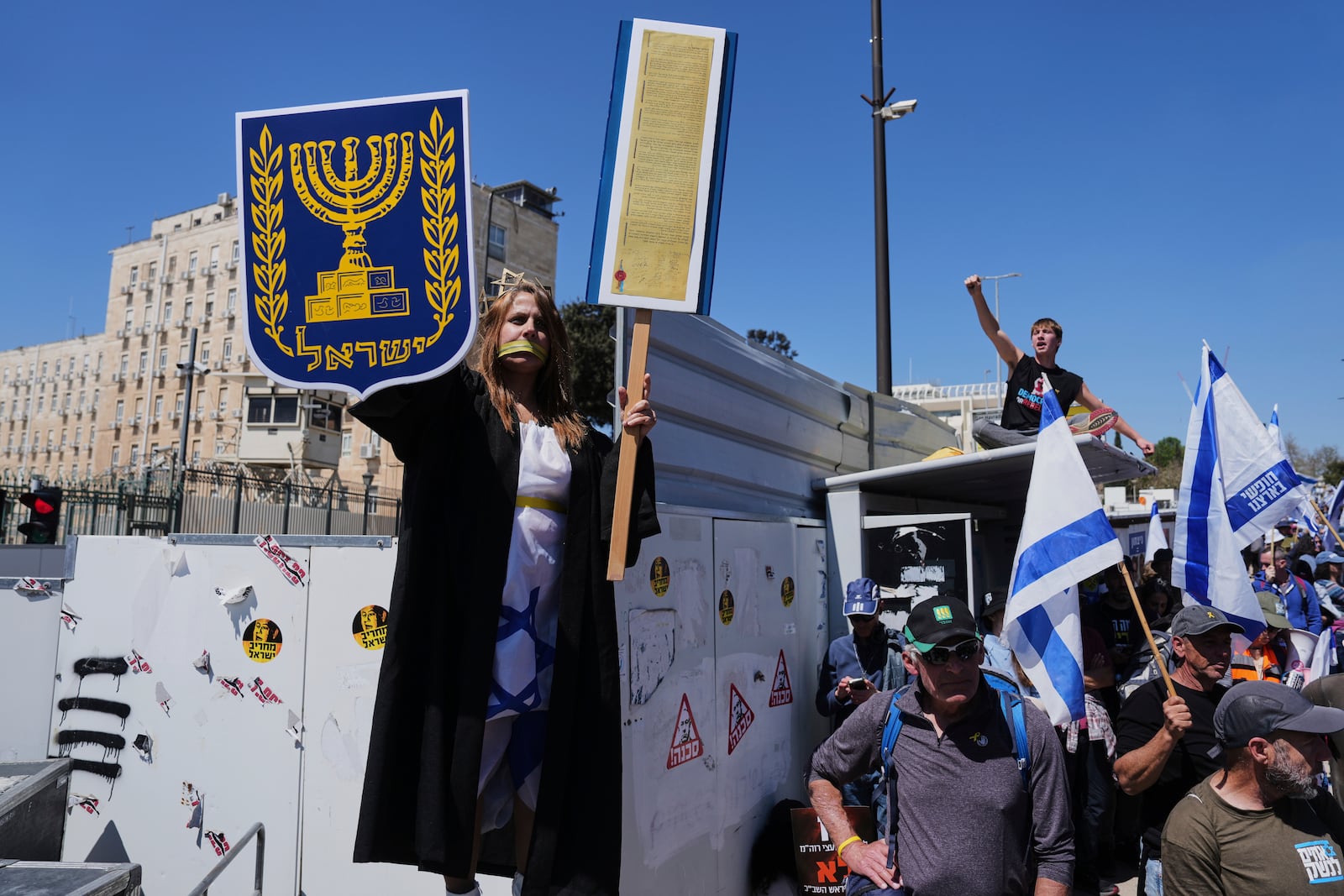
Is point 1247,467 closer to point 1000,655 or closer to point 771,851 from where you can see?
point 1000,655

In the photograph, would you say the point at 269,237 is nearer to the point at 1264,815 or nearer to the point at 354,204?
the point at 354,204

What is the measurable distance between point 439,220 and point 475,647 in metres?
1.09

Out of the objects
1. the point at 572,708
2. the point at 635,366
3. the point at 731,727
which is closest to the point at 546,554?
the point at 572,708

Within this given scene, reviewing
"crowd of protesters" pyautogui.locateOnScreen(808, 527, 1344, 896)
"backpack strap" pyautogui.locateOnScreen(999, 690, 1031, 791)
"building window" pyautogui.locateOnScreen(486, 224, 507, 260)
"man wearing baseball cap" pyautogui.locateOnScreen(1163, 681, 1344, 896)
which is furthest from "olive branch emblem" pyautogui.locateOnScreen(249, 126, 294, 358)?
"building window" pyautogui.locateOnScreen(486, 224, 507, 260)

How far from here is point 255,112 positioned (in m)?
2.56

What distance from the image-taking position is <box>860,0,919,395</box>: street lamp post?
9.56m

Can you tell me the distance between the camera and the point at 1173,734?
3404mm

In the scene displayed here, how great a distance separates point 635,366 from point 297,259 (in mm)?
938

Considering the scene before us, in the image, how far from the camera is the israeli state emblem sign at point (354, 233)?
8.16ft

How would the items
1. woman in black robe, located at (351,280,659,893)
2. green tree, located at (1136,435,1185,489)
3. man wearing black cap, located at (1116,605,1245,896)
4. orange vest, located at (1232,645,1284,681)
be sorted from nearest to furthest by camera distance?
1. woman in black robe, located at (351,280,659,893)
2. man wearing black cap, located at (1116,605,1245,896)
3. orange vest, located at (1232,645,1284,681)
4. green tree, located at (1136,435,1185,489)

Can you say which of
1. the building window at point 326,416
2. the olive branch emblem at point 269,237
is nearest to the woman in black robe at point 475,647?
the olive branch emblem at point 269,237

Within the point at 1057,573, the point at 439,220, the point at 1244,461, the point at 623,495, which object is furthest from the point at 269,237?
the point at 1244,461

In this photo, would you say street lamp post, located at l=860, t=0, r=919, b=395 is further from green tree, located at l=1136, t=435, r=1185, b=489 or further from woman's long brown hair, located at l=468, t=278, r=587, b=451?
green tree, located at l=1136, t=435, r=1185, b=489

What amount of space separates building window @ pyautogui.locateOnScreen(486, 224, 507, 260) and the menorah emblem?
4881 centimetres
